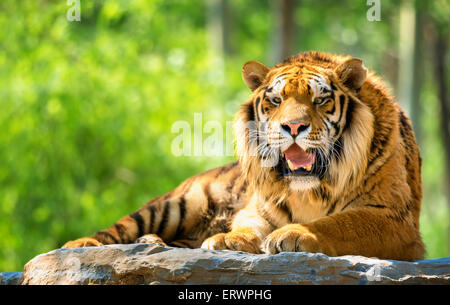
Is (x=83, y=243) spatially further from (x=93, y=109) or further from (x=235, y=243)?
(x=93, y=109)

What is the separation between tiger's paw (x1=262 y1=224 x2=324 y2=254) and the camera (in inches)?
167

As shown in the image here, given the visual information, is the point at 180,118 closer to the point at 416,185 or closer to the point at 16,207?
the point at 16,207

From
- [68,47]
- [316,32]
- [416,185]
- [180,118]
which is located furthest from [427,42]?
[416,185]

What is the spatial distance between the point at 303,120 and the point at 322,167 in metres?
0.49

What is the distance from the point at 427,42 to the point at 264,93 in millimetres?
15154

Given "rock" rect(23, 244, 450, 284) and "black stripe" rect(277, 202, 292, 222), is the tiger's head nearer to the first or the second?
"black stripe" rect(277, 202, 292, 222)

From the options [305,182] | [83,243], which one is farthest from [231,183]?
[83,243]

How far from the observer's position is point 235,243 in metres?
4.56

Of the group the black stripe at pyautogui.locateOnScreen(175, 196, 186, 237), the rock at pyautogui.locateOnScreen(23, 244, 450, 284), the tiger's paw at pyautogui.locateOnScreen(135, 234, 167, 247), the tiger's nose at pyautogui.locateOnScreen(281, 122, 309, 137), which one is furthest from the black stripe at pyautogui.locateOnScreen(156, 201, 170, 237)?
the tiger's nose at pyautogui.locateOnScreen(281, 122, 309, 137)

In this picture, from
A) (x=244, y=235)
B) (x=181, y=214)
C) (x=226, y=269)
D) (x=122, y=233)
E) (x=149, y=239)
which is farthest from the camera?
(x=181, y=214)

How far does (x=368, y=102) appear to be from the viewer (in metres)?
5.09

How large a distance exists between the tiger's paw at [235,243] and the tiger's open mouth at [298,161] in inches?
23.6

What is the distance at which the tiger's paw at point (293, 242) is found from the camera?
4.25m

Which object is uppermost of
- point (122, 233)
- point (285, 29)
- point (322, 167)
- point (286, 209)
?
point (285, 29)
